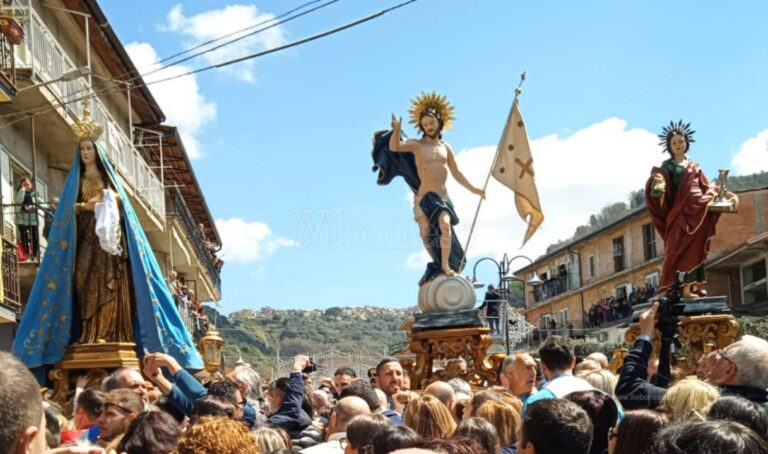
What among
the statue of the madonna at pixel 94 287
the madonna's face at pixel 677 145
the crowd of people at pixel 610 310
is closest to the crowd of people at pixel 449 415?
the statue of the madonna at pixel 94 287

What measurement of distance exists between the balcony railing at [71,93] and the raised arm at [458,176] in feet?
14.9

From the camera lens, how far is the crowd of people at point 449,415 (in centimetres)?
315

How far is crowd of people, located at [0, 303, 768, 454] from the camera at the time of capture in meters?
3.15

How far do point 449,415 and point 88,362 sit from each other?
470 centimetres

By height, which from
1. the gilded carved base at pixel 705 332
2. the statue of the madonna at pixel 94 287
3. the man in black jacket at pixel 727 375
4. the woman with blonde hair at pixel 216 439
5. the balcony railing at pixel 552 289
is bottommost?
the woman with blonde hair at pixel 216 439

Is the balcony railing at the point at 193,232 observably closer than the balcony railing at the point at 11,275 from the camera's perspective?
No

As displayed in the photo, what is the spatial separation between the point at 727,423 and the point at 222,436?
190 centimetres

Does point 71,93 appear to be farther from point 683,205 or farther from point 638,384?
point 638,384

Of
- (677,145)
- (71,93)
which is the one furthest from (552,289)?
(677,145)

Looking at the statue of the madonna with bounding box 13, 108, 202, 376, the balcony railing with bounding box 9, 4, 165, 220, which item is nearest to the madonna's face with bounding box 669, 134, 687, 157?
the statue of the madonna with bounding box 13, 108, 202, 376

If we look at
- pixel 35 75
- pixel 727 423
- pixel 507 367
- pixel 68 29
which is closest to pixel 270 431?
pixel 507 367

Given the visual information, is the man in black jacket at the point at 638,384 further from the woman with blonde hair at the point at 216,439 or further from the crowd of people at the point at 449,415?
the woman with blonde hair at the point at 216,439

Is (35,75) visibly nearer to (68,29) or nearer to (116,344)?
(68,29)

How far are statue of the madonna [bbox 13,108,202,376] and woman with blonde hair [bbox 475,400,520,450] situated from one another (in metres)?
4.80
